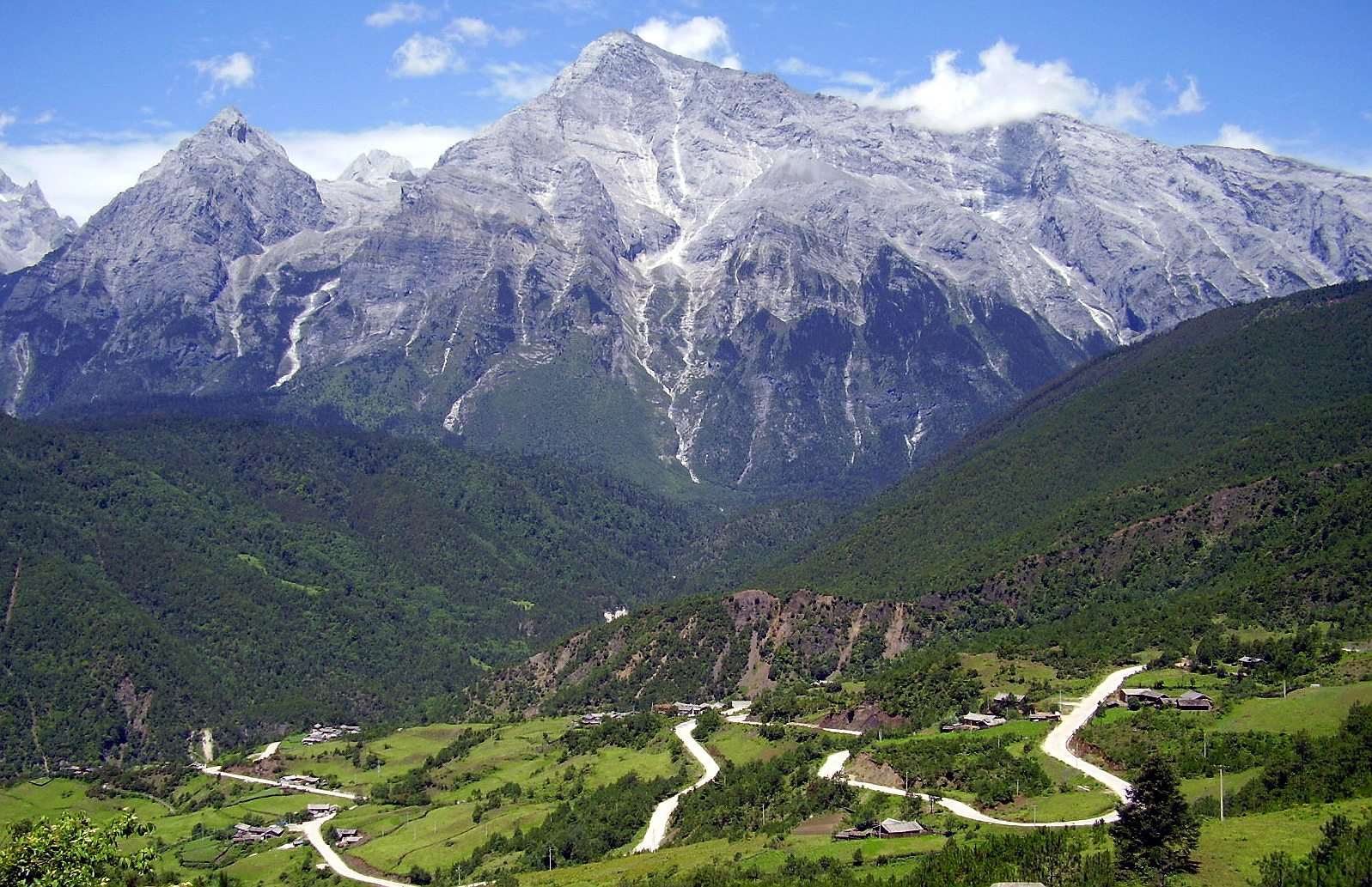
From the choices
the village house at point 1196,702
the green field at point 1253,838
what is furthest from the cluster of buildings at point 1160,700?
the green field at point 1253,838

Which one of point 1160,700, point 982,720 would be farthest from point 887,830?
point 1160,700

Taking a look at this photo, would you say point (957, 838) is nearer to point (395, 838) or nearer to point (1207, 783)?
point (1207, 783)

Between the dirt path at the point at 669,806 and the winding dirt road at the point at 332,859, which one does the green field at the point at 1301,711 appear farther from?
the winding dirt road at the point at 332,859

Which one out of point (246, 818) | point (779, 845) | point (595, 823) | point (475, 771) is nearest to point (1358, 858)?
point (779, 845)

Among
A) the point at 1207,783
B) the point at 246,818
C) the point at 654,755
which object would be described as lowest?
the point at 246,818

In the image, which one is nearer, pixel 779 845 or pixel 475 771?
pixel 779 845

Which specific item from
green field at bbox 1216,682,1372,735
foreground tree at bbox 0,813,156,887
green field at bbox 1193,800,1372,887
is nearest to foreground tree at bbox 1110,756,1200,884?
green field at bbox 1193,800,1372,887
